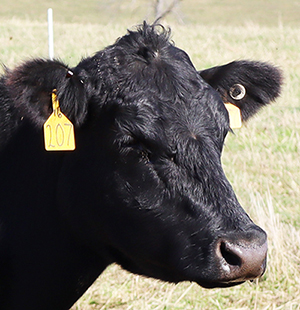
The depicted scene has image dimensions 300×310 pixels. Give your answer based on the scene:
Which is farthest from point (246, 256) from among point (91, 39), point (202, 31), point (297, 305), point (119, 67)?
point (202, 31)

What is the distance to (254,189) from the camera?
20.5 ft

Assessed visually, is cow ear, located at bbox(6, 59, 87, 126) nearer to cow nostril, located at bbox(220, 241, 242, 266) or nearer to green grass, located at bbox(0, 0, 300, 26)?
cow nostril, located at bbox(220, 241, 242, 266)

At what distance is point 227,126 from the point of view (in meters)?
3.07

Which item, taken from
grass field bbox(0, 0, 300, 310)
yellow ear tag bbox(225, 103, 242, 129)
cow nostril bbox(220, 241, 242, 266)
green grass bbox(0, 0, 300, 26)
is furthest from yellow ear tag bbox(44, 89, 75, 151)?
green grass bbox(0, 0, 300, 26)

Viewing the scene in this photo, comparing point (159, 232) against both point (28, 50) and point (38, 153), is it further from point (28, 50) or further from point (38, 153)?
point (28, 50)

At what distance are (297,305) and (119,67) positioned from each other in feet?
7.54

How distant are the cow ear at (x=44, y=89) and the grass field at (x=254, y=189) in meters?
1.42

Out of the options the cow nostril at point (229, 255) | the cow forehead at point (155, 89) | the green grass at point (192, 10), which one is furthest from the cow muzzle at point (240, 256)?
the green grass at point (192, 10)

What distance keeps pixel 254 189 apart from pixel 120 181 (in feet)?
11.8

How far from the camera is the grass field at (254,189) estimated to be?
4246 millimetres

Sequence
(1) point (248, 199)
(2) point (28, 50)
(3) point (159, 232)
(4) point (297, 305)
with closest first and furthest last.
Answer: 1. (3) point (159, 232)
2. (4) point (297, 305)
3. (1) point (248, 199)
4. (2) point (28, 50)

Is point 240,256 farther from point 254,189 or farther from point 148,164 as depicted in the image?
point 254,189

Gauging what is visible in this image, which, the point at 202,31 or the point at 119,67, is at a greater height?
the point at 119,67

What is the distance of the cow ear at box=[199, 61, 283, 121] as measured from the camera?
11.7ft
